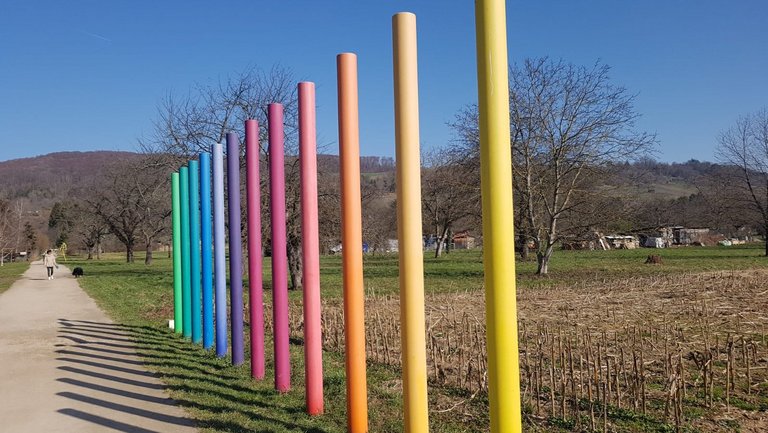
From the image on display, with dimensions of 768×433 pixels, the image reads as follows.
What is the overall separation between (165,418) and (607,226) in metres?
21.4

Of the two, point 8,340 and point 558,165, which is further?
point 558,165

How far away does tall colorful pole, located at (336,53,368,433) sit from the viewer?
4.94 meters

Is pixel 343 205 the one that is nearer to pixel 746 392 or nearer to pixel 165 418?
pixel 165 418

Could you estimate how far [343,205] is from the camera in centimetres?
511

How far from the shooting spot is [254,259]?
7.16 m

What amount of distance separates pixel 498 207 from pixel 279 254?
3337mm

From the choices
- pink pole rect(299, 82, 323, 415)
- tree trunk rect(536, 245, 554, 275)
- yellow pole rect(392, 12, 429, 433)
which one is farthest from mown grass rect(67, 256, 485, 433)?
tree trunk rect(536, 245, 554, 275)

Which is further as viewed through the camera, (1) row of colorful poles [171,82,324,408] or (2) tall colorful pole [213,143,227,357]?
(2) tall colorful pole [213,143,227,357]

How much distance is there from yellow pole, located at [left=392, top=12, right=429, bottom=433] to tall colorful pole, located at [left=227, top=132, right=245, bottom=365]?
12.3ft

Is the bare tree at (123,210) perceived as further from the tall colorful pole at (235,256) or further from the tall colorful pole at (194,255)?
the tall colorful pole at (235,256)

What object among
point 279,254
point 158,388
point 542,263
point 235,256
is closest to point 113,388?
point 158,388

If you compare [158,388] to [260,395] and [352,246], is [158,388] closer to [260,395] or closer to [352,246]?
[260,395]

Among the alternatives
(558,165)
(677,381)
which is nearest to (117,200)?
(558,165)

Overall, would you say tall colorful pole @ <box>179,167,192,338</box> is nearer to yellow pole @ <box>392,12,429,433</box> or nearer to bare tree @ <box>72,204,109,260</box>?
yellow pole @ <box>392,12,429,433</box>
